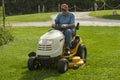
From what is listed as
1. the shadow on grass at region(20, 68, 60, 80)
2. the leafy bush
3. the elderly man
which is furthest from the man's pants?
the leafy bush

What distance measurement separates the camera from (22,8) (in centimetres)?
6238

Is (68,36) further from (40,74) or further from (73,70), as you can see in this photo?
(40,74)

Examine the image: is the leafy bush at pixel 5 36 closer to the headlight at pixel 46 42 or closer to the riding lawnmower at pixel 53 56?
the riding lawnmower at pixel 53 56

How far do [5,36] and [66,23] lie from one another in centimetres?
625

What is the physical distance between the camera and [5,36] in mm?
16406

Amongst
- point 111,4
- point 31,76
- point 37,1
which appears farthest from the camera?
point 37,1

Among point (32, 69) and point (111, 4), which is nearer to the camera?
point (32, 69)

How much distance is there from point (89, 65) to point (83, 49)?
505mm

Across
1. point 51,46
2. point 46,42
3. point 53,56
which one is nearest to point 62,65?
point 53,56

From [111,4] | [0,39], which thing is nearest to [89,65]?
[0,39]

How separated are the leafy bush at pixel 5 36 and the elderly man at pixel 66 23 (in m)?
5.63

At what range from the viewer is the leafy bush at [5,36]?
1604cm

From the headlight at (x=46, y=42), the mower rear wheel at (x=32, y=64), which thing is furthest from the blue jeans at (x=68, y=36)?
the mower rear wheel at (x=32, y=64)

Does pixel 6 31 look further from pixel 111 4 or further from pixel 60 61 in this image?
pixel 111 4
